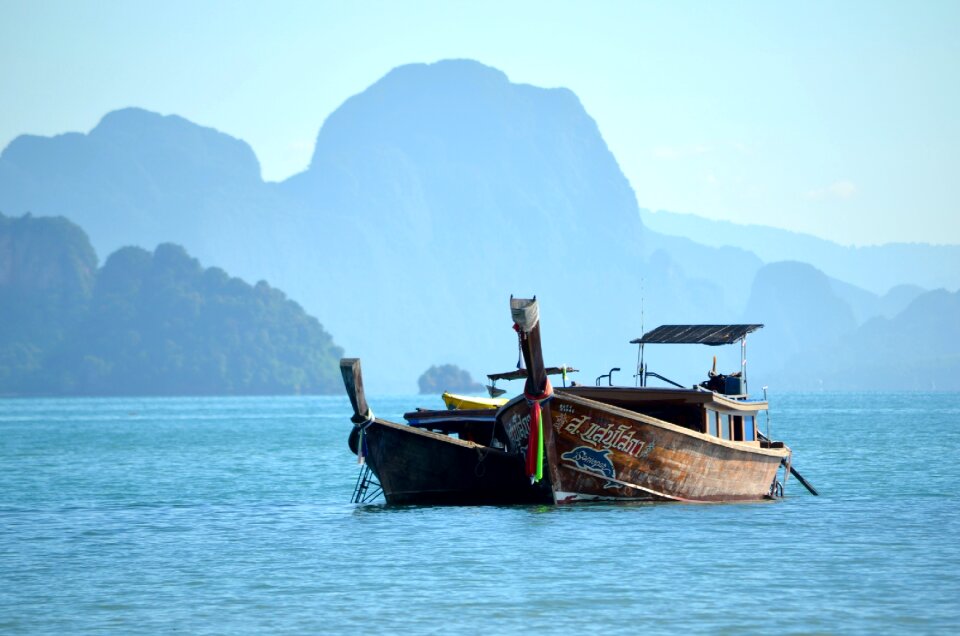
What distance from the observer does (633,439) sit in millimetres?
32000

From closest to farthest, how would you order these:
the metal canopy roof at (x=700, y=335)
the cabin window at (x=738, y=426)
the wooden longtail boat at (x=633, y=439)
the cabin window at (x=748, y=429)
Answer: the wooden longtail boat at (x=633, y=439) < the cabin window at (x=738, y=426) < the cabin window at (x=748, y=429) < the metal canopy roof at (x=700, y=335)

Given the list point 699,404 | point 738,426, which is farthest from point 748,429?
point 699,404

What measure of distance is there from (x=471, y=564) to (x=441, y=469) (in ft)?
29.7

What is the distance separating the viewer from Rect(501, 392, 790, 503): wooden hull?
1245 inches

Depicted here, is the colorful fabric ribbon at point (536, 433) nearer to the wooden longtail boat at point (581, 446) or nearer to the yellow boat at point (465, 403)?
the wooden longtail boat at point (581, 446)

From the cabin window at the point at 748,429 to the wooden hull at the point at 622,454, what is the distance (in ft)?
3.69

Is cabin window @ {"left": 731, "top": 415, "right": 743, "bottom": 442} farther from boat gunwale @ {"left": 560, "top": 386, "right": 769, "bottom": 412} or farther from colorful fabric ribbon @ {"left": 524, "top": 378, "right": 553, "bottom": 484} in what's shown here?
colorful fabric ribbon @ {"left": 524, "top": 378, "right": 553, "bottom": 484}

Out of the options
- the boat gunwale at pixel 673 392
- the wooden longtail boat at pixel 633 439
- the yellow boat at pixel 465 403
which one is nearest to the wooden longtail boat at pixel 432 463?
the wooden longtail boat at pixel 633 439

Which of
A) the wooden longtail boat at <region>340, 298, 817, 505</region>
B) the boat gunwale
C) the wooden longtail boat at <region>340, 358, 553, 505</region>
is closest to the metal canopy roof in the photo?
the wooden longtail boat at <region>340, 298, 817, 505</region>

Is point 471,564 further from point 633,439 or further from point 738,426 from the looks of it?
point 738,426

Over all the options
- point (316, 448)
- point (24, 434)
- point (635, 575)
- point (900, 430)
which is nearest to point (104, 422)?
point (24, 434)

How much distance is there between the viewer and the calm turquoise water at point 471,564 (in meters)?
21.4

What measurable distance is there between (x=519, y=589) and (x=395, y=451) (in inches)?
471

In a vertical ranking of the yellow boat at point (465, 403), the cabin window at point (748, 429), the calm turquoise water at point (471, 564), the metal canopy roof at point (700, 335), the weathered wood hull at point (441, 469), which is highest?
the metal canopy roof at point (700, 335)
